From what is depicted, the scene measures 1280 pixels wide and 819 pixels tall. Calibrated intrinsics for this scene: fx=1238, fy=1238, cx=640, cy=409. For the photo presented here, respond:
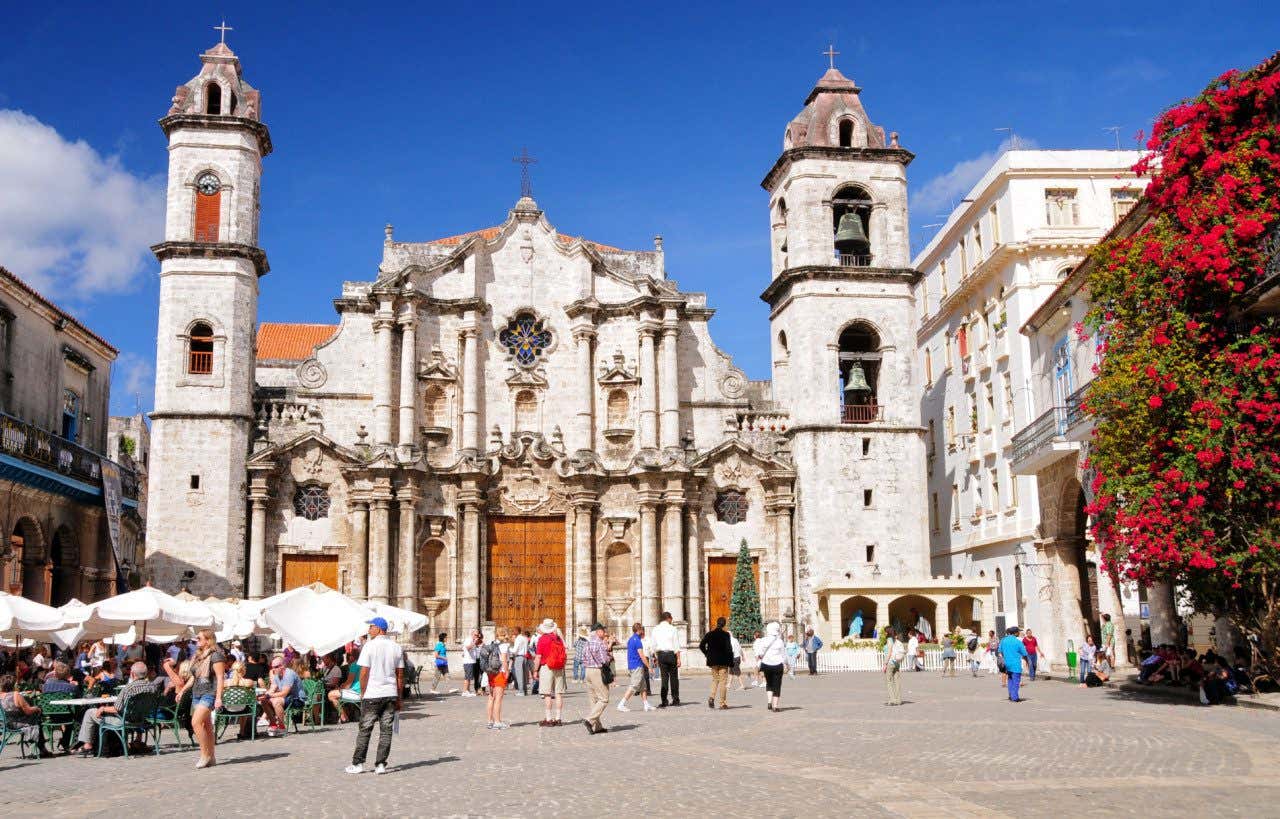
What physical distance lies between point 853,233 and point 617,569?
12.9 meters

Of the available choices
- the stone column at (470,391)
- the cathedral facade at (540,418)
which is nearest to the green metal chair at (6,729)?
the cathedral facade at (540,418)

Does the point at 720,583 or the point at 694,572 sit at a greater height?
the point at 694,572

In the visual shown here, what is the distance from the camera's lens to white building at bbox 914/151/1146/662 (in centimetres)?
3772

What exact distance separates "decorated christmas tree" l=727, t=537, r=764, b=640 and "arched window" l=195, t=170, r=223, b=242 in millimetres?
18526

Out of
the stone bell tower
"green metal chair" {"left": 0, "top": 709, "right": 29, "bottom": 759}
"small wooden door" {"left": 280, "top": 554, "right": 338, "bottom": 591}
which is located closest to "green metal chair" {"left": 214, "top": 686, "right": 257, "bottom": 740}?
"green metal chair" {"left": 0, "top": 709, "right": 29, "bottom": 759}

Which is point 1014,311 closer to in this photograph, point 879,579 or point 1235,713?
point 879,579

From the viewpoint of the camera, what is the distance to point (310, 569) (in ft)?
120

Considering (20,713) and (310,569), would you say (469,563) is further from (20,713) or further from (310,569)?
(20,713)

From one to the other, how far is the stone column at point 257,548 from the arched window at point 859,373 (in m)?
17.7

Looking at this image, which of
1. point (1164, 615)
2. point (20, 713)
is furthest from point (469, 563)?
point (20, 713)

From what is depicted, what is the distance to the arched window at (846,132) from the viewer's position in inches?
1587

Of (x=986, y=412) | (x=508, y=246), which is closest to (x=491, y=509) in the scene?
(x=508, y=246)

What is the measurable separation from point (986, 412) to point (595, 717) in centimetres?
2710

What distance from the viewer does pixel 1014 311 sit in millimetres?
38906
